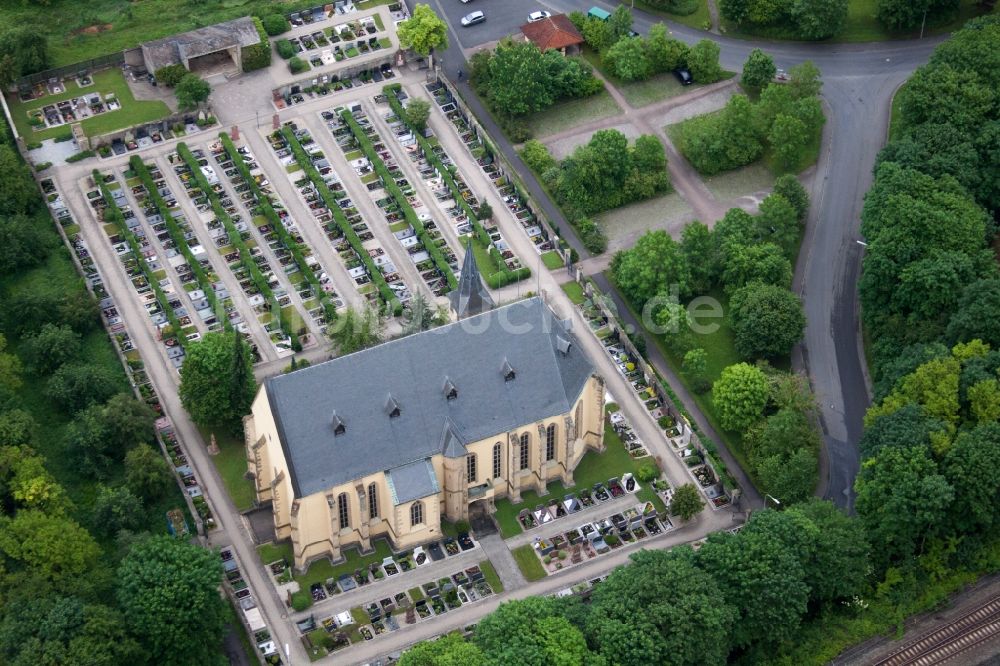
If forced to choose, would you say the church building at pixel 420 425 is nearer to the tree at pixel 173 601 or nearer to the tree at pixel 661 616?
the tree at pixel 173 601

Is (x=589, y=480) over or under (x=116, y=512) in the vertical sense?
under

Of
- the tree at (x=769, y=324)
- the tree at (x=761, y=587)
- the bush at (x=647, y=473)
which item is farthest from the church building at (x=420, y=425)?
the tree at (x=761, y=587)

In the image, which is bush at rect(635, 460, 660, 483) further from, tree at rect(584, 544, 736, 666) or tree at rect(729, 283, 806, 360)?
tree at rect(584, 544, 736, 666)

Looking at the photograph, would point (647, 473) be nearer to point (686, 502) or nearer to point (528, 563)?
point (686, 502)

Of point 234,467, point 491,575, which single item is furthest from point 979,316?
point 234,467

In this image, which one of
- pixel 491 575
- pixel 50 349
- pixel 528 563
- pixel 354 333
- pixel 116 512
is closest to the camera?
pixel 116 512

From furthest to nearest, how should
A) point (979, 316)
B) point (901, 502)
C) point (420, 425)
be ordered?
point (979, 316), point (420, 425), point (901, 502)

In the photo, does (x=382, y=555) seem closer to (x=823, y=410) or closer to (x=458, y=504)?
(x=458, y=504)
